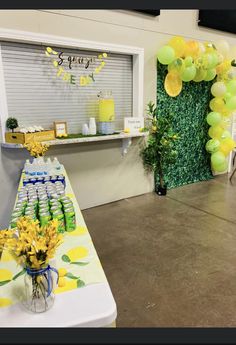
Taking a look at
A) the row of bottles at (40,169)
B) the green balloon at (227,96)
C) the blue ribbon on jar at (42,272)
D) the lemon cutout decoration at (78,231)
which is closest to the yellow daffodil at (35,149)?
the row of bottles at (40,169)

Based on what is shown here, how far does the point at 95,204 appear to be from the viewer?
3805 millimetres

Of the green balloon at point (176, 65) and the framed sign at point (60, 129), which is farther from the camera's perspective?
the green balloon at point (176, 65)

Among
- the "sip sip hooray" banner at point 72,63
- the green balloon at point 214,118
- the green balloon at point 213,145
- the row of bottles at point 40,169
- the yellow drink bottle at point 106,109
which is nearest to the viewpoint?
the row of bottles at point 40,169

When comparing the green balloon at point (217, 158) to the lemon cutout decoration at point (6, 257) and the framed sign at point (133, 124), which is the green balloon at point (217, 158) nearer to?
the framed sign at point (133, 124)

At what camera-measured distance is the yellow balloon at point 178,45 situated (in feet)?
12.2

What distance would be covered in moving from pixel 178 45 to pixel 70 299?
378 centimetres

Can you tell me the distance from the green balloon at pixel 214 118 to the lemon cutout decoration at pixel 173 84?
31.9 inches

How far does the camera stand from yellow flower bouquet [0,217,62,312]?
819 millimetres

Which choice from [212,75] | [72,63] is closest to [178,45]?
[212,75]

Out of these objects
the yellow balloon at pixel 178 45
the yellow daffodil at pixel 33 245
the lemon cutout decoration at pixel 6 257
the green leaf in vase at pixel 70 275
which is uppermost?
the yellow balloon at pixel 178 45

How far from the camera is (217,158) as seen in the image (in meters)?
4.59

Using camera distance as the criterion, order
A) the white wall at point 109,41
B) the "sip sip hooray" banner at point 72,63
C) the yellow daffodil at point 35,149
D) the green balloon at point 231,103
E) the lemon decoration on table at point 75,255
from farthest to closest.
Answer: the green balloon at point 231,103
the "sip sip hooray" banner at point 72,63
the white wall at point 109,41
the yellow daffodil at point 35,149
the lemon decoration on table at point 75,255

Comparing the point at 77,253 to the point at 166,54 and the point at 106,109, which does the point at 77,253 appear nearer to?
the point at 106,109

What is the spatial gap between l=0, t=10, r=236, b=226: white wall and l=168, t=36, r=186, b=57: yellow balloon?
19 cm
